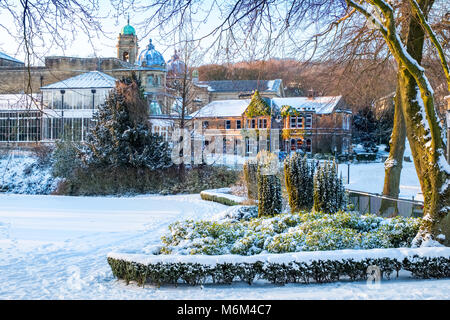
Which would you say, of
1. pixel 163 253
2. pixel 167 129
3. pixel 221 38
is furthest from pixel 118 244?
pixel 167 129

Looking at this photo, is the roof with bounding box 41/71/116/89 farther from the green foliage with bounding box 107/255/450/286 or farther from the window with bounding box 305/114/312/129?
the green foliage with bounding box 107/255/450/286

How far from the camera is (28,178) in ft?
92.1

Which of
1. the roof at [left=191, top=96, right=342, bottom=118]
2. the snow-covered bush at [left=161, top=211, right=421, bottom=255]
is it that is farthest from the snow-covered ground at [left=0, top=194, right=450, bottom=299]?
the roof at [left=191, top=96, right=342, bottom=118]

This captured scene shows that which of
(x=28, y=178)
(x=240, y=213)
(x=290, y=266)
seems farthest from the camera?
(x=28, y=178)

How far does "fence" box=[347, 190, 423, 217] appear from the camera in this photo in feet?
39.6

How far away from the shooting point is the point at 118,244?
10555mm

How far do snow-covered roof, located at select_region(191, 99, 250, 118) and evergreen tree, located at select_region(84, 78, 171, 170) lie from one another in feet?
54.8

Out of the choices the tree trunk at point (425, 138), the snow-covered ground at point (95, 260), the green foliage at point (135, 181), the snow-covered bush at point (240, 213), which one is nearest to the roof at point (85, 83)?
the green foliage at point (135, 181)

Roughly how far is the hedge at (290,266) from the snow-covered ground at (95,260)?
16cm

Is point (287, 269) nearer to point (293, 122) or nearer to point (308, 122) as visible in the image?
point (308, 122)

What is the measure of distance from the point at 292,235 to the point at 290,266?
1002 millimetres

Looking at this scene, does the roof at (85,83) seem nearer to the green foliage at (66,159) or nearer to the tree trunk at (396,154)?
the green foliage at (66,159)

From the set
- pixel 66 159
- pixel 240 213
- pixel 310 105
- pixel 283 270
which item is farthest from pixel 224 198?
pixel 310 105
